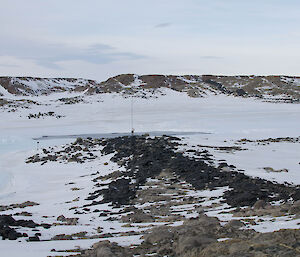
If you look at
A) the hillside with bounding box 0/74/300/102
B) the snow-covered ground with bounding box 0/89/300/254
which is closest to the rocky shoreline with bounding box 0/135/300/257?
the snow-covered ground with bounding box 0/89/300/254

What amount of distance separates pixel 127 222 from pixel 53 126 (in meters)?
39.5

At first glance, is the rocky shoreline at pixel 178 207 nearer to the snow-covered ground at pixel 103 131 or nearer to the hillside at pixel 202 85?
the snow-covered ground at pixel 103 131

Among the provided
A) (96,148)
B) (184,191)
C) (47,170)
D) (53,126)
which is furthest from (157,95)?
(184,191)

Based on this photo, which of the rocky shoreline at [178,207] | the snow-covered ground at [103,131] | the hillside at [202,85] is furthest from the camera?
the hillside at [202,85]

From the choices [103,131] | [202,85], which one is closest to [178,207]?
[103,131]

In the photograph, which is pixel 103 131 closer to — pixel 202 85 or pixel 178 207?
pixel 178 207

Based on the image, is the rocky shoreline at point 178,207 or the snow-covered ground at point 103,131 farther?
the snow-covered ground at point 103,131

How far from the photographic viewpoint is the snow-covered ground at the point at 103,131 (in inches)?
569

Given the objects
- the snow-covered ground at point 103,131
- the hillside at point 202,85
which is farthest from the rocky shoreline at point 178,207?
the hillside at point 202,85

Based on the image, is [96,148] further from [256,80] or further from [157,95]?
[256,80]

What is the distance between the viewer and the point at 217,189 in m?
14.8

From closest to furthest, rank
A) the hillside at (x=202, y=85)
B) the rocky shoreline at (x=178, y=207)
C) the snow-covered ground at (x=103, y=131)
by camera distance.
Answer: the rocky shoreline at (x=178, y=207), the snow-covered ground at (x=103, y=131), the hillside at (x=202, y=85)

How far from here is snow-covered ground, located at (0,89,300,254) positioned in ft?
47.4

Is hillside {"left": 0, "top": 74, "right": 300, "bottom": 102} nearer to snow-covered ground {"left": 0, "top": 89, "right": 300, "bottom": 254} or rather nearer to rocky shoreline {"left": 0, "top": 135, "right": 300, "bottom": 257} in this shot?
snow-covered ground {"left": 0, "top": 89, "right": 300, "bottom": 254}
